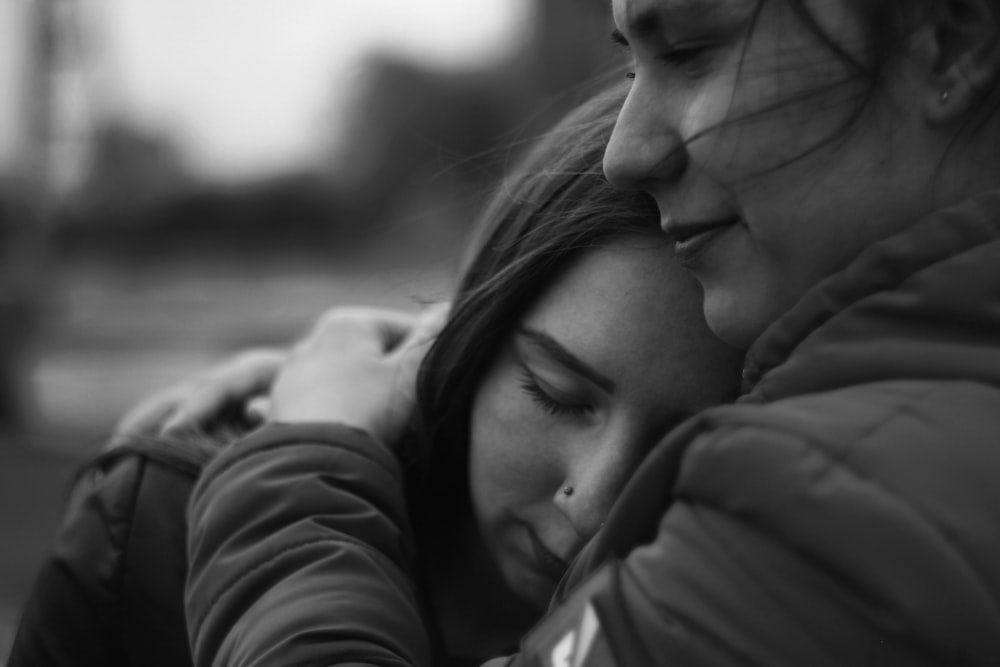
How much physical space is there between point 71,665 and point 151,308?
73.6ft

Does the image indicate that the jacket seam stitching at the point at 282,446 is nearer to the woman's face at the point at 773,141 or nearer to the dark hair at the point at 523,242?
the dark hair at the point at 523,242

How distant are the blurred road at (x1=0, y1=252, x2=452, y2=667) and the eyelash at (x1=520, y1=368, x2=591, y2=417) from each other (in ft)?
1.01

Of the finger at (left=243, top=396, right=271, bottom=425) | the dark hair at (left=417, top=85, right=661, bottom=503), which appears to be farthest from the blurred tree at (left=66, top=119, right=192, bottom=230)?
the dark hair at (left=417, top=85, right=661, bottom=503)

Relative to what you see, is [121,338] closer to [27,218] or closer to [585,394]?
[27,218]

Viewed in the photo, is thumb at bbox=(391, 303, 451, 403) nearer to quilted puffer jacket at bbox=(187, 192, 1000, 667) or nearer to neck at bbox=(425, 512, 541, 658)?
neck at bbox=(425, 512, 541, 658)

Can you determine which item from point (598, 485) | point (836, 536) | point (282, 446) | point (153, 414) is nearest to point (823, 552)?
point (836, 536)

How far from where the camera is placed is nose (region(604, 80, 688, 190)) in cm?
126

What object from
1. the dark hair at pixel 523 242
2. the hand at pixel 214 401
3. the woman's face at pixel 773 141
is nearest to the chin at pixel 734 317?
the woman's face at pixel 773 141

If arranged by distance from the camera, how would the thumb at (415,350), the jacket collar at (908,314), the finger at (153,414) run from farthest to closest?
the finger at (153,414), the thumb at (415,350), the jacket collar at (908,314)

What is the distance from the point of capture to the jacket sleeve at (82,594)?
1.75m

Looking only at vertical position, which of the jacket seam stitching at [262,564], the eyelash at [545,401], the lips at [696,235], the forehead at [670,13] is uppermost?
the forehead at [670,13]

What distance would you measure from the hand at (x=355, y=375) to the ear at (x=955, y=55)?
90 centimetres

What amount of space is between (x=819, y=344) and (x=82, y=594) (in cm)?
112

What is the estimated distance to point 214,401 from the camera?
80.7 inches
